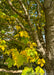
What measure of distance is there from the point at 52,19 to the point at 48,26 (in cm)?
19

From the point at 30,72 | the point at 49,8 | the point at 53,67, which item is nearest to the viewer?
the point at 30,72

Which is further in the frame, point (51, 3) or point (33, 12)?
point (33, 12)

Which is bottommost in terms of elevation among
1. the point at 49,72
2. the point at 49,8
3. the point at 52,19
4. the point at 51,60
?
the point at 49,72

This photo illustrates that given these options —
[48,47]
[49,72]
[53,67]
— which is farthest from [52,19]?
[49,72]

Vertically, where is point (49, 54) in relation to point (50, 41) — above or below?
below

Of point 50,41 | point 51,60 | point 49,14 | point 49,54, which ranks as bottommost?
point 51,60

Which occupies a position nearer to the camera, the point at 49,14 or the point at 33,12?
the point at 49,14

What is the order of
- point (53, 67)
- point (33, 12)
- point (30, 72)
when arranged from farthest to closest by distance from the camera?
point (33, 12) < point (53, 67) < point (30, 72)

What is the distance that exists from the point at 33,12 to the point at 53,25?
2.43 meters

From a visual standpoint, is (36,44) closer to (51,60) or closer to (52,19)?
(51,60)

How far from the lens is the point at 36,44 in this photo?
2.30 m

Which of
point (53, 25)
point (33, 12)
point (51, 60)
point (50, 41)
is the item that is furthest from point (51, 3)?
point (33, 12)

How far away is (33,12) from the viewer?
442 cm

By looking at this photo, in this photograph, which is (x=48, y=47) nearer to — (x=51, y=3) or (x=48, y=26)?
(x=48, y=26)
